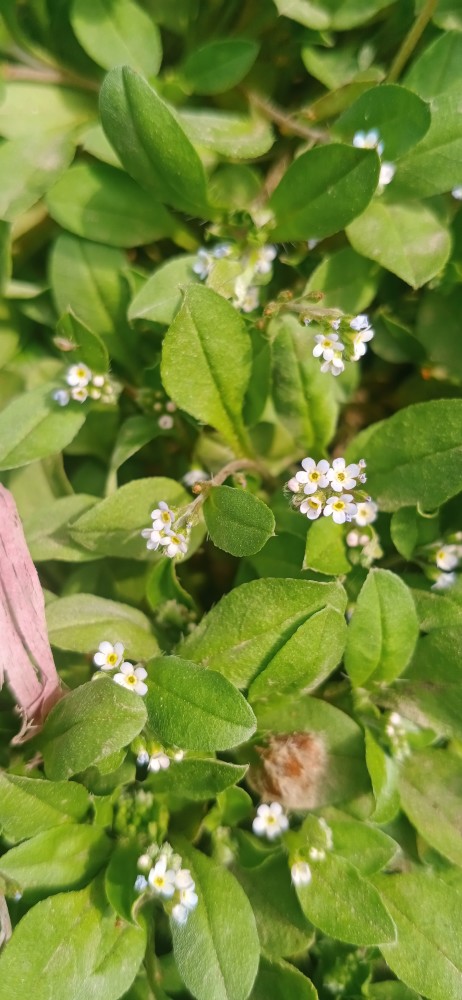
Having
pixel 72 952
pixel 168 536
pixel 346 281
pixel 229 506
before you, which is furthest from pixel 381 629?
pixel 72 952

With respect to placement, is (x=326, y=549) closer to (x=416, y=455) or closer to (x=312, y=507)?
(x=312, y=507)

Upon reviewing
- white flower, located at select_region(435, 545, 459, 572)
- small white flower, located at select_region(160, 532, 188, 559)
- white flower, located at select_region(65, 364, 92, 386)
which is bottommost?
white flower, located at select_region(435, 545, 459, 572)

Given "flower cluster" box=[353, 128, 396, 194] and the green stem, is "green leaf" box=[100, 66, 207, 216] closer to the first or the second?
"flower cluster" box=[353, 128, 396, 194]

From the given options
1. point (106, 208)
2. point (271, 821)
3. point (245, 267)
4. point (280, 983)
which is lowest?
point (280, 983)

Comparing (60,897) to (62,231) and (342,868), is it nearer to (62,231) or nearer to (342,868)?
(342,868)

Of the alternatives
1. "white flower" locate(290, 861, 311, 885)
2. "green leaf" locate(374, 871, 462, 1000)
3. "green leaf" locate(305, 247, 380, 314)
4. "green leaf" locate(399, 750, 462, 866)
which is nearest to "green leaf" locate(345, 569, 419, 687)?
"green leaf" locate(399, 750, 462, 866)

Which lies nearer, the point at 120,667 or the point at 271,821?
the point at 120,667
